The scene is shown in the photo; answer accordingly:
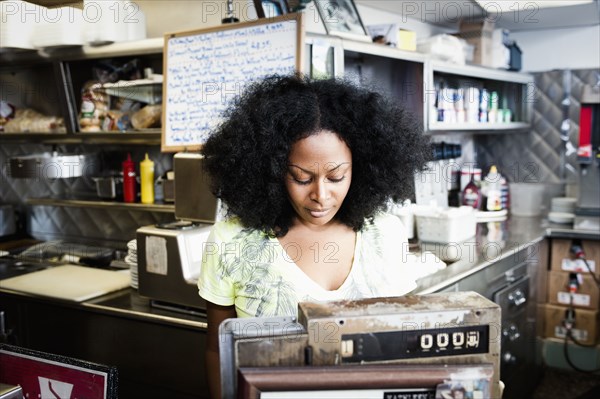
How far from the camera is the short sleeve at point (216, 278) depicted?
1487 mm

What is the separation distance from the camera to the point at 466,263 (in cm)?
298

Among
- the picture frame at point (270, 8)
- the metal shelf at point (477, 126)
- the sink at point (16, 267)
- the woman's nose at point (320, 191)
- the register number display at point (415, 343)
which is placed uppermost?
the picture frame at point (270, 8)

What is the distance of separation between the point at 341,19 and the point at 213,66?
2.51 ft

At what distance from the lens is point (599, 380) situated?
13.5 ft

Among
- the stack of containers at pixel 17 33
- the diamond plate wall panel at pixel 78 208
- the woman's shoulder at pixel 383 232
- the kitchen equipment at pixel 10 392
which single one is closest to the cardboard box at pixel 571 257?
the diamond plate wall panel at pixel 78 208

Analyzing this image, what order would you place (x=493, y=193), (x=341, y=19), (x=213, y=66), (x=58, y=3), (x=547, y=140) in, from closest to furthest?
(x=58, y=3), (x=213, y=66), (x=341, y=19), (x=493, y=193), (x=547, y=140)

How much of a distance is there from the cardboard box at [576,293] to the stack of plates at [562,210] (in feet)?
1.30

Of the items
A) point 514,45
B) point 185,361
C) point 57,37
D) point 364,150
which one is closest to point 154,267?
point 185,361

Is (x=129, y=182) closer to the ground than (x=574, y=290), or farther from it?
farther from it

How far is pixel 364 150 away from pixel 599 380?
11.3 feet

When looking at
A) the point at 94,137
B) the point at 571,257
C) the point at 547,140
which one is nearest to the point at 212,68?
the point at 94,137

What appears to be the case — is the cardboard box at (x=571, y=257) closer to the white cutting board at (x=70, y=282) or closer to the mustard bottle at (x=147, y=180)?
the mustard bottle at (x=147, y=180)

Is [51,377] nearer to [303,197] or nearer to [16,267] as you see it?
[303,197]

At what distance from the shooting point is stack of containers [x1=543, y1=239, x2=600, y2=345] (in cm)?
400
